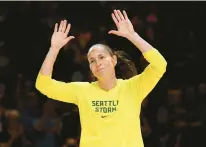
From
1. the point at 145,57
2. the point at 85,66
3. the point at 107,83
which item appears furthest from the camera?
the point at 85,66

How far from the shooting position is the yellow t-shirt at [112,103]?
8.55ft

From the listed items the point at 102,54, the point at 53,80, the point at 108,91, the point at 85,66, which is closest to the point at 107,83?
the point at 108,91

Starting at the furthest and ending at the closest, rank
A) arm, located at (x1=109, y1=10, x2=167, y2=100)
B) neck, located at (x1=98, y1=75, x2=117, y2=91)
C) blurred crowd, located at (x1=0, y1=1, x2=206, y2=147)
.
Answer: blurred crowd, located at (x1=0, y1=1, x2=206, y2=147)
neck, located at (x1=98, y1=75, x2=117, y2=91)
arm, located at (x1=109, y1=10, x2=167, y2=100)

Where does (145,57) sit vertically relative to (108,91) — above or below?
above

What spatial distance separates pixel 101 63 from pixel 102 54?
5 cm

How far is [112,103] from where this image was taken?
2.67m

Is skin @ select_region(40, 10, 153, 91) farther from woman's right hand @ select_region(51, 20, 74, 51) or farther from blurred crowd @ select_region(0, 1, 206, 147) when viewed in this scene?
blurred crowd @ select_region(0, 1, 206, 147)

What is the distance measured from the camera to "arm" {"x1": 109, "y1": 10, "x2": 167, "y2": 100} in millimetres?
2574

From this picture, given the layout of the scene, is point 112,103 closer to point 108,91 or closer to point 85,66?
point 108,91

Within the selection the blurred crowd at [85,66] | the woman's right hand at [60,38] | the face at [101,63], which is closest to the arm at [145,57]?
the face at [101,63]

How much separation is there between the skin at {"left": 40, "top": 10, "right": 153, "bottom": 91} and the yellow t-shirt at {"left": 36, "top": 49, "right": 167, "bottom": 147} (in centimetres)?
4

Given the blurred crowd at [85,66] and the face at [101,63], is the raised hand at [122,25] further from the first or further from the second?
the blurred crowd at [85,66]

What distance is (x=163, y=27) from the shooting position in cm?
514

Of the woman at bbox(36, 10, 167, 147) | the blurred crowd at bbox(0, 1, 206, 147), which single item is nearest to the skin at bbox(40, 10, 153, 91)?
the woman at bbox(36, 10, 167, 147)
